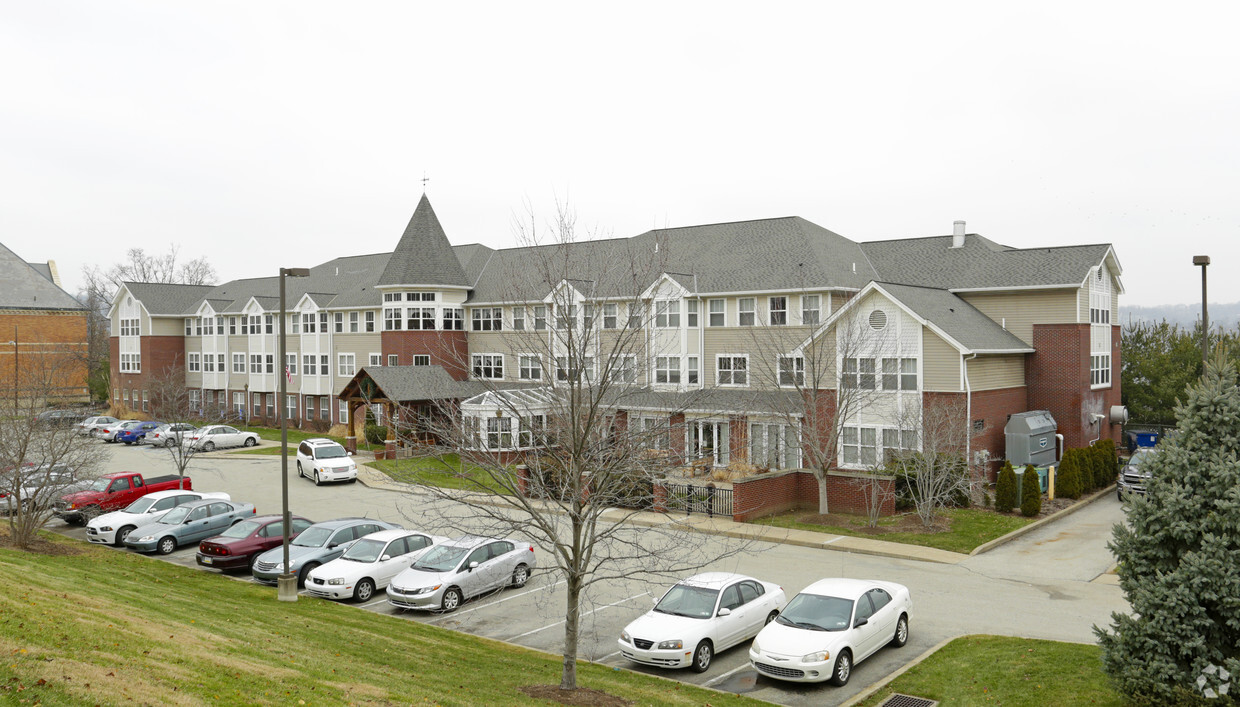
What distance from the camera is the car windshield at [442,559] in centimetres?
1892

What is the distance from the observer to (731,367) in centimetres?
3731

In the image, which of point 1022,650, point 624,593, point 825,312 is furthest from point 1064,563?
point 825,312

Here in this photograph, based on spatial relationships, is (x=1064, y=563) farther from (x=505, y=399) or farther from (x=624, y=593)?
(x=505, y=399)

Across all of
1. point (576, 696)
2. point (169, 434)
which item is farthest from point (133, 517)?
point (576, 696)

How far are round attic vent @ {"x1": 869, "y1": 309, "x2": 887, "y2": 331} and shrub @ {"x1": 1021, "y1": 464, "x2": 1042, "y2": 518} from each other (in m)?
6.98

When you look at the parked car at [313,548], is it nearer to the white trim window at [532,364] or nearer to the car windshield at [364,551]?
the car windshield at [364,551]

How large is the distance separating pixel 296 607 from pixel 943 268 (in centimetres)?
3076

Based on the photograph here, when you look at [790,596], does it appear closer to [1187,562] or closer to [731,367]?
[1187,562]

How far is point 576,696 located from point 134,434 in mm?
48233

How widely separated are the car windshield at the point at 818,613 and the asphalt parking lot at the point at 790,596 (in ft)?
3.11

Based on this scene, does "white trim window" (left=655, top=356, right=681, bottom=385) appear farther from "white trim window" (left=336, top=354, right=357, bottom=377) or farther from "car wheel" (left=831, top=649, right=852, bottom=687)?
"car wheel" (left=831, top=649, right=852, bottom=687)

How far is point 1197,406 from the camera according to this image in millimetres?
10922

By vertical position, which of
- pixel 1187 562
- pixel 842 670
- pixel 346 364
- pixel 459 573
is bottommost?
pixel 842 670

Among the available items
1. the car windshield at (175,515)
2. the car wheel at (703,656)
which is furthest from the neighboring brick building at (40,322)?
the car wheel at (703,656)
